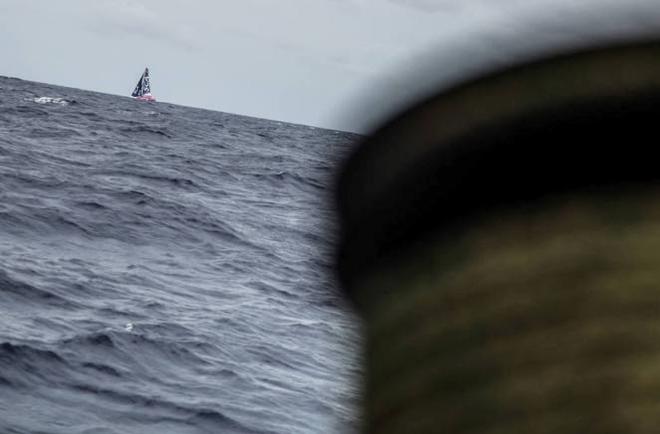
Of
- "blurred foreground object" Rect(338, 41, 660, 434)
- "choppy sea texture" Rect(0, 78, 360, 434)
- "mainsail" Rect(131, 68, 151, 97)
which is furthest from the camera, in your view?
"mainsail" Rect(131, 68, 151, 97)

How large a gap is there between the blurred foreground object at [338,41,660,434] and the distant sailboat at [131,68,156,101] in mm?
97144

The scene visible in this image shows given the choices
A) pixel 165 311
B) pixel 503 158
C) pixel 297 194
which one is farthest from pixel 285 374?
pixel 297 194

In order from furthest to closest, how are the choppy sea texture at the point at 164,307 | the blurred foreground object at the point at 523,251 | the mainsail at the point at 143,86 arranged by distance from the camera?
the mainsail at the point at 143,86, the choppy sea texture at the point at 164,307, the blurred foreground object at the point at 523,251

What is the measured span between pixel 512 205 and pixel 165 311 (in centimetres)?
1279

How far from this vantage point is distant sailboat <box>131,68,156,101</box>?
96.6 meters

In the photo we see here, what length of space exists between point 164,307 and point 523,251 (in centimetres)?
1304

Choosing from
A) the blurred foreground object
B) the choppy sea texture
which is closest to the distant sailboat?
the choppy sea texture

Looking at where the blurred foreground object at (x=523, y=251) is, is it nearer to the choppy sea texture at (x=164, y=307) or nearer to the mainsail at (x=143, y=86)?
the choppy sea texture at (x=164, y=307)

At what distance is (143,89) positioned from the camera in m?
98.5

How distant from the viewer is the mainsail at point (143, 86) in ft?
316

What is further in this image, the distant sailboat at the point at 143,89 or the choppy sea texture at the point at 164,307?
the distant sailboat at the point at 143,89

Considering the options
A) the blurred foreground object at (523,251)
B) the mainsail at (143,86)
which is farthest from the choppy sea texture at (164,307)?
the mainsail at (143,86)

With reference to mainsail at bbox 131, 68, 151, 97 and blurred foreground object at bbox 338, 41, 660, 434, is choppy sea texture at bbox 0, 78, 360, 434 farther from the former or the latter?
mainsail at bbox 131, 68, 151, 97

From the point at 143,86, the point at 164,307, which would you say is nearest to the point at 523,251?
the point at 164,307
